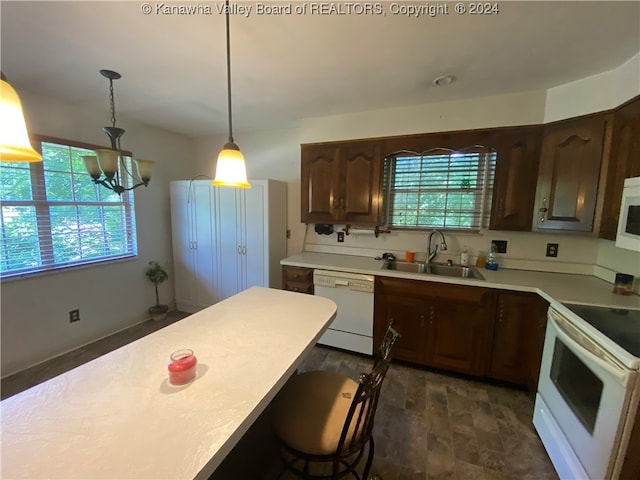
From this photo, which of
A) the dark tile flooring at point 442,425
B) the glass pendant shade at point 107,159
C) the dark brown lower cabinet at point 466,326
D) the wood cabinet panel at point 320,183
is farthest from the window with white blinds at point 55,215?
the dark brown lower cabinet at point 466,326

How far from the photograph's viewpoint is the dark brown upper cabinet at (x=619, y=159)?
171 cm

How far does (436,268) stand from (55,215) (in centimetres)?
368

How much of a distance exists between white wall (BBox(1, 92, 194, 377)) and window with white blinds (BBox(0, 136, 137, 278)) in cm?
13

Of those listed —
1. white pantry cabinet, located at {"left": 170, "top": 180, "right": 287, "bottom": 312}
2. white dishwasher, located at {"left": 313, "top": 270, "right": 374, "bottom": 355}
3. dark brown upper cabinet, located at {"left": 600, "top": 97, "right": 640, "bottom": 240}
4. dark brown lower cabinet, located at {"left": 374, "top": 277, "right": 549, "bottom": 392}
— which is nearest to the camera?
dark brown upper cabinet, located at {"left": 600, "top": 97, "right": 640, "bottom": 240}

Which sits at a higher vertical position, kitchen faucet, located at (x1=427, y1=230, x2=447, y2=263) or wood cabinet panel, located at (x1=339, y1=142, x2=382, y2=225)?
wood cabinet panel, located at (x1=339, y1=142, x2=382, y2=225)

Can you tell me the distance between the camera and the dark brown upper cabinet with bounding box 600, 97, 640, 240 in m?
1.71

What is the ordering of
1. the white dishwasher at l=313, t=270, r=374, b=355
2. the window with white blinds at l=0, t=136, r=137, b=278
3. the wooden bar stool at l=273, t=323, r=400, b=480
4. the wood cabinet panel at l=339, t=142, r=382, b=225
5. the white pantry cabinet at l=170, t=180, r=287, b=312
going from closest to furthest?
the wooden bar stool at l=273, t=323, r=400, b=480
the window with white blinds at l=0, t=136, r=137, b=278
the white dishwasher at l=313, t=270, r=374, b=355
the wood cabinet panel at l=339, t=142, r=382, b=225
the white pantry cabinet at l=170, t=180, r=287, b=312

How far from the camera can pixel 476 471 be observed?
1.53m

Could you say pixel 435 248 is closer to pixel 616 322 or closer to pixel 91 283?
pixel 616 322

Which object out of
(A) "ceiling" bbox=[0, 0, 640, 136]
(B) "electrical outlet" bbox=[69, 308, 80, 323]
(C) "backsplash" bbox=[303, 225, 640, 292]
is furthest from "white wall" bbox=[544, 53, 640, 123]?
(B) "electrical outlet" bbox=[69, 308, 80, 323]

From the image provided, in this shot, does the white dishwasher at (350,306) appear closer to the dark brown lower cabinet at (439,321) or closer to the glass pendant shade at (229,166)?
the dark brown lower cabinet at (439,321)

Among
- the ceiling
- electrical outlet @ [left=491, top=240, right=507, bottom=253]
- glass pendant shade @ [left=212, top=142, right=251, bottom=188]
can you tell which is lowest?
electrical outlet @ [left=491, top=240, right=507, bottom=253]

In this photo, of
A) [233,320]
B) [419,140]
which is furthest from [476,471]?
[419,140]

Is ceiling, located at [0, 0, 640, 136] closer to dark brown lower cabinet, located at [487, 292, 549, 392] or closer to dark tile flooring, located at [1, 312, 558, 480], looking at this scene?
dark brown lower cabinet, located at [487, 292, 549, 392]
